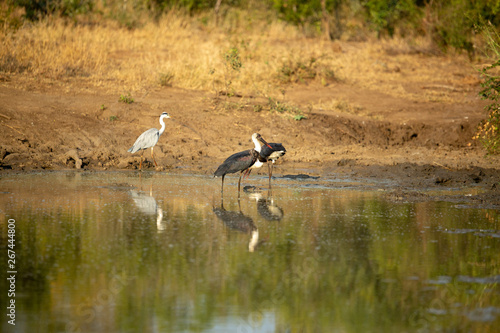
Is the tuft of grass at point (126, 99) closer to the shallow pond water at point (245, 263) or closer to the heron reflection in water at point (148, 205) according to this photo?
the heron reflection in water at point (148, 205)

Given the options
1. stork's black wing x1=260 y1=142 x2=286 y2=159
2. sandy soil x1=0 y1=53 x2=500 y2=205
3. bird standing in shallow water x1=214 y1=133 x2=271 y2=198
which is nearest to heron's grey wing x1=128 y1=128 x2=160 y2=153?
sandy soil x1=0 y1=53 x2=500 y2=205

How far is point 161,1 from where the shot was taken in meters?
24.8

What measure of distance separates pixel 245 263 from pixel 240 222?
1.90m

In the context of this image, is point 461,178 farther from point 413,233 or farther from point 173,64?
point 173,64

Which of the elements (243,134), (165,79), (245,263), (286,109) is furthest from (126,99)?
(245,263)

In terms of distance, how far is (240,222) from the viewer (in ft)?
27.1

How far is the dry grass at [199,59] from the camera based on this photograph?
53.9 ft

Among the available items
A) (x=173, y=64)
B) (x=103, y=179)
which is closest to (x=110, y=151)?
(x=103, y=179)

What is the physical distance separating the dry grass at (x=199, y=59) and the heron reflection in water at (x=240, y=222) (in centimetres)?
767

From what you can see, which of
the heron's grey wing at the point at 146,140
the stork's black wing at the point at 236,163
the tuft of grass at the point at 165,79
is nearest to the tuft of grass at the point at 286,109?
the tuft of grass at the point at 165,79

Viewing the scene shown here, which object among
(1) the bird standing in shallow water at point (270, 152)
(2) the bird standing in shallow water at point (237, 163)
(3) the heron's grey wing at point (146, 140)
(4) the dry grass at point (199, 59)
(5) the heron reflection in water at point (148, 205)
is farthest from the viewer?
Result: (4) the dry grass at point (199, 59)

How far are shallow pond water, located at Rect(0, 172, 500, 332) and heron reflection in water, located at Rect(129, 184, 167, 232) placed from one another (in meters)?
0.03

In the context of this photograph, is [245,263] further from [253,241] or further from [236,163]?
[236,163]

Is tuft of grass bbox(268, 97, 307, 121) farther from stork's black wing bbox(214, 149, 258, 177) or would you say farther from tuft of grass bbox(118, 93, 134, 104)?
stork's black wing bbox(214, 149, 258, 177)
